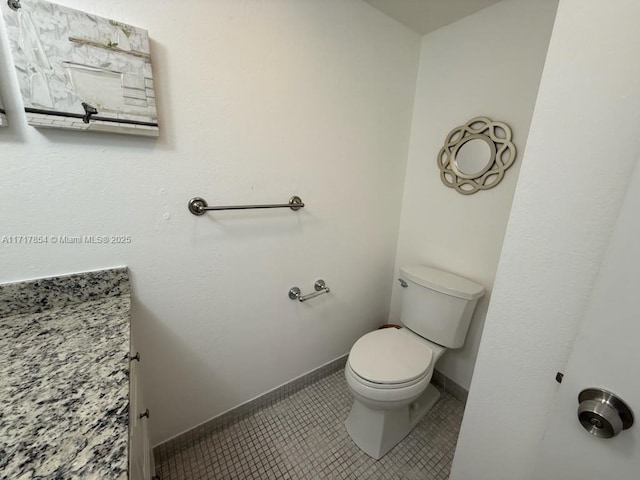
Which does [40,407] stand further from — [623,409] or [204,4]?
[204,4]

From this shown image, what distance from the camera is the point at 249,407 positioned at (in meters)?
1.36

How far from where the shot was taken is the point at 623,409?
0.43m

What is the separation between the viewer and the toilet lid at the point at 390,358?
1.13 m

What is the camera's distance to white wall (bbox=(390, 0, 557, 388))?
1142mm

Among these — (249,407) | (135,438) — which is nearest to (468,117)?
(135,438)

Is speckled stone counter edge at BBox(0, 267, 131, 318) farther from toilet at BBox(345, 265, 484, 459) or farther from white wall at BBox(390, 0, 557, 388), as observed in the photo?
white wall at BBox(390, 0, 557, 388)

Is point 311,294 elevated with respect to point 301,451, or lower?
elevated

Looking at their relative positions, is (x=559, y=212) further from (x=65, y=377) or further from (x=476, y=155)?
(x=65, y=377)

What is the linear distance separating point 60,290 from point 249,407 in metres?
1.04

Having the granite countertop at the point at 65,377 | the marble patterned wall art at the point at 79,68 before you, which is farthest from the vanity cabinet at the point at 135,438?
the marble patterned wall art at the point at 79,68

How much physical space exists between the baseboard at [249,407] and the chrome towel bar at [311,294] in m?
0.55

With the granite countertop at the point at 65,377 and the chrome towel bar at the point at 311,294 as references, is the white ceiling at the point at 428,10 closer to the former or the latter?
the chrome towel bar at the point at 311,294

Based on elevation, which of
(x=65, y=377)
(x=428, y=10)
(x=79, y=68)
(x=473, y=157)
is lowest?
(x=65, y=377)

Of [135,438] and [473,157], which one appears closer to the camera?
[135,438]
